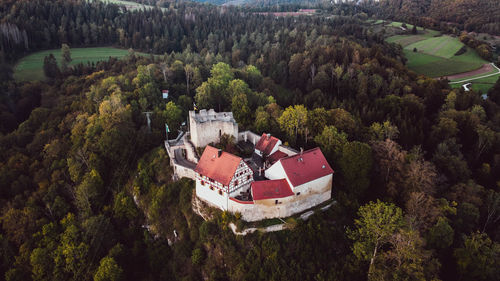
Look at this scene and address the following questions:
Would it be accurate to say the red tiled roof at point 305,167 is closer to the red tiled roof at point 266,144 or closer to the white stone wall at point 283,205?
the white stone wall at point 283,205

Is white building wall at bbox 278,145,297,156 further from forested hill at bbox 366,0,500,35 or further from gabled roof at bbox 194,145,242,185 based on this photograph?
forested hill at bbox 366,0,500,35

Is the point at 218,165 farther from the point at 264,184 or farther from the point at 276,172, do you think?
the point at 276,172

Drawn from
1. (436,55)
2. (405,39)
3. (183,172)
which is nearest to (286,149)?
(183,172)

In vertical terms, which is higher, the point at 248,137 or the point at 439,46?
the point at 439,46

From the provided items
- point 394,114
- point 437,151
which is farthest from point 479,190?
point 394,114

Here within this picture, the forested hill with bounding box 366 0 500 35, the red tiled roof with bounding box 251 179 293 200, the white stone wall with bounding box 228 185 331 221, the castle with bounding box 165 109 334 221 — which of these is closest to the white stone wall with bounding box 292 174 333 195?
the castle with bounding box 165 109 334 221

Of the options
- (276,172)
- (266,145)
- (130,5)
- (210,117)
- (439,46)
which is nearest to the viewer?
(276,172)
